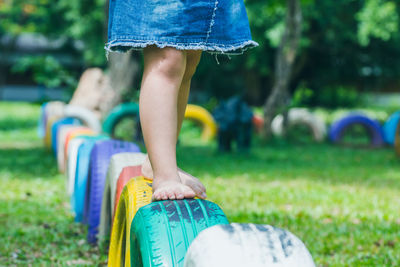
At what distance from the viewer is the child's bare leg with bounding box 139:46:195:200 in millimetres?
2022

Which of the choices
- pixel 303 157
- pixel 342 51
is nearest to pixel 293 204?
pixel 303 157

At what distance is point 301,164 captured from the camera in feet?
25.5

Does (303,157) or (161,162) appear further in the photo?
(303,157)

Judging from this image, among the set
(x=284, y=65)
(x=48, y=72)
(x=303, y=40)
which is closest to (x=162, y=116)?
(x=48, y=72)

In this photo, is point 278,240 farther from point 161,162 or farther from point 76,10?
point 76,10

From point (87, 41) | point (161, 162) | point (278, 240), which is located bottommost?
point (278, 240)

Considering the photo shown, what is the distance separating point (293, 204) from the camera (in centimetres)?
453

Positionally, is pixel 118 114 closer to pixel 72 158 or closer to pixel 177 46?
pixel 72 158

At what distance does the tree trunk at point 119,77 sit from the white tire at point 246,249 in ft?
24.7

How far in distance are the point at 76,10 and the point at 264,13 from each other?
9.96 metres

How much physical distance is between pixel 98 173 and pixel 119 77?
598 centimetres

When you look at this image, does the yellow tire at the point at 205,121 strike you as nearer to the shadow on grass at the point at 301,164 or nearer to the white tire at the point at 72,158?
the shadow on grass at the point at 301,164

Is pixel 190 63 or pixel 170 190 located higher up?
pixel 190 63

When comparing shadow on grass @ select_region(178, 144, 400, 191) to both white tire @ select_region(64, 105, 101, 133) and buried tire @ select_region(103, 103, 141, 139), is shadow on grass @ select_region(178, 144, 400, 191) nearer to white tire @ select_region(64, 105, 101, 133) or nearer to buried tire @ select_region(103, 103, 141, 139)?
buried tire @ select_region(103, 103, 141, 139)
